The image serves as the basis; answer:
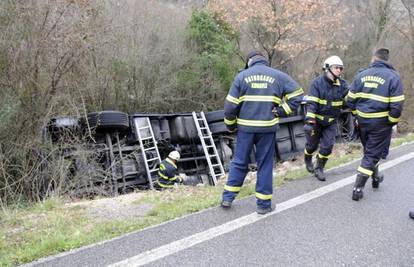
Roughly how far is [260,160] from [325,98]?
1744 millimetres

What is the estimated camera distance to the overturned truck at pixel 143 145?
23.6 feet

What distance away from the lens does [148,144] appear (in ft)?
30.6

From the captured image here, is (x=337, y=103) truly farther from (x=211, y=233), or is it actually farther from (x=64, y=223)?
(x=64, y=223)

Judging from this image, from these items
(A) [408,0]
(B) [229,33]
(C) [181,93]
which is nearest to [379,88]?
(C) [181,93]

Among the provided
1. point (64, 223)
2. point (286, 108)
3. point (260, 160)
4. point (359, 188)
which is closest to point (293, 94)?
point (286, 108)

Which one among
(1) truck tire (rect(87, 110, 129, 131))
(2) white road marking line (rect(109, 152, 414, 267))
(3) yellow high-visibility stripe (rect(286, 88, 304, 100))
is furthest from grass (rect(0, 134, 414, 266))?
(1) truck tire (rect(87, 110, 129, 131))

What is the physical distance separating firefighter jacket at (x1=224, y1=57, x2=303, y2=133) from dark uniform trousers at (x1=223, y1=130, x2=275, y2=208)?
0.10m

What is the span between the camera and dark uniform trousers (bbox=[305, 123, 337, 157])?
5.50 meters

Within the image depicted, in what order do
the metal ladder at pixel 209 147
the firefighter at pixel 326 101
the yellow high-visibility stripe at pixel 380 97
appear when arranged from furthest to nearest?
the metal ladder at pixel 209 147
the firefighter at pixel 326 101
the yellow high-visibility stripe at pixel 380 97

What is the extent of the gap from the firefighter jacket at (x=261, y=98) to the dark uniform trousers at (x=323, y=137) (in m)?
1.58

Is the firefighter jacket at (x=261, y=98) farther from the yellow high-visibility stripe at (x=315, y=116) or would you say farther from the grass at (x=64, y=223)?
the yellow high-visibility stripe at (x=315, y=116)

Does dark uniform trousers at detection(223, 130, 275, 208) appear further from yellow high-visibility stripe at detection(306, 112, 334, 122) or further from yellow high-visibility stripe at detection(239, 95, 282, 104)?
yellow high-visibility stripe at detection(306, 112, 334, 122)

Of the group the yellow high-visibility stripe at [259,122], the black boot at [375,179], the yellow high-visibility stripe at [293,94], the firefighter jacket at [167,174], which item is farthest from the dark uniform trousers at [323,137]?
the firefighter jacket at [167,174]

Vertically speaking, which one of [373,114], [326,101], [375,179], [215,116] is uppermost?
[326,101]
